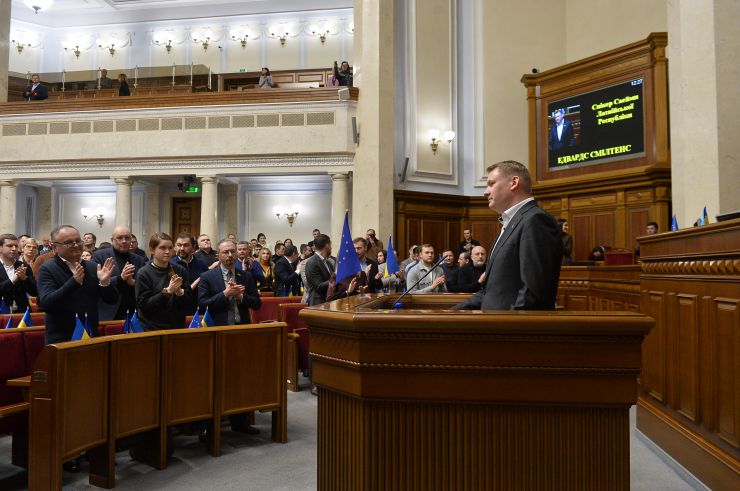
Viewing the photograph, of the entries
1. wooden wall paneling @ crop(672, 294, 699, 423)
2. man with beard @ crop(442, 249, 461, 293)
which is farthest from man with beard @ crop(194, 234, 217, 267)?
wooden wall paneling @ crop(672, 294, 699, 423)

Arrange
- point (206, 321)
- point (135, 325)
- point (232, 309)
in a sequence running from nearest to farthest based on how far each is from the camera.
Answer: point (135, 325)
point (206, 321)
point (232, 309)

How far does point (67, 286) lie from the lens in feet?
11.3

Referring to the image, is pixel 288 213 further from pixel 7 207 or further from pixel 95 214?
pixel 7 207

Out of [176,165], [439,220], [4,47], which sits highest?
[4,47]

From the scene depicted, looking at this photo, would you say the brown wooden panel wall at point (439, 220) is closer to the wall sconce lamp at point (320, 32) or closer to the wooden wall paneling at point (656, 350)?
the wooden wall paneling at point (656, 350)

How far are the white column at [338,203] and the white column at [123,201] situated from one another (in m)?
4.32

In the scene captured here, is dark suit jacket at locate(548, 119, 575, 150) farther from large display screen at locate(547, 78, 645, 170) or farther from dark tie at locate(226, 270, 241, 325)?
dark tie at locate(226, 270, 241, 325)

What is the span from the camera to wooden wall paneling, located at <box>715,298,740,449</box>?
8.57 feet

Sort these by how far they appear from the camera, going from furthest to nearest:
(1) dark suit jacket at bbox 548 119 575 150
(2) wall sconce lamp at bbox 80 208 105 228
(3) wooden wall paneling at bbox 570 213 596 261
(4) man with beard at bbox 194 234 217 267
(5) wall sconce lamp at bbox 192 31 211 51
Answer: (5) wall sconce lamp at bbox 192 31 211 51, (2) wall sconce lamp at bbox 80 208 105 228, (1) dark suit jacket at bbox 548 119 575 150, (3) wooden wall paneling at bbox 570 213 596 261, (4) man with beard at bbox 194 234 217 267

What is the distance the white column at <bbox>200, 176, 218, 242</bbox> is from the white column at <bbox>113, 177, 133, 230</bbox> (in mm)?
1599

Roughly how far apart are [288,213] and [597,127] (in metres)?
7.41

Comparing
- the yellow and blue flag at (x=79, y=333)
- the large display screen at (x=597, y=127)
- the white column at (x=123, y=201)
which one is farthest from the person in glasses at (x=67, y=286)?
the white column at (x=123, y=201)

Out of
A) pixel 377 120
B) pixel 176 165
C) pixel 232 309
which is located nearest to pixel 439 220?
pixel 377 120

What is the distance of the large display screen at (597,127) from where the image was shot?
956 cm
